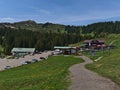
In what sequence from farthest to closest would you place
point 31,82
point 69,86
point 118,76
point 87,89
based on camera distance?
point 118,76
point 31,82
point 69,86
point 87,89

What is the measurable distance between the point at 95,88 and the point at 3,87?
1184 cm

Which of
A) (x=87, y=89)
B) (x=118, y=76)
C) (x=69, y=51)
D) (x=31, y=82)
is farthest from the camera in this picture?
(x=69, y=51)

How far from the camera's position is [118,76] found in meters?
35.7

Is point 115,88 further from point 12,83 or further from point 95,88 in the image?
point 12,83

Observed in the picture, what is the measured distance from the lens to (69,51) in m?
158

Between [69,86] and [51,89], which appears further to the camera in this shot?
[69,86]

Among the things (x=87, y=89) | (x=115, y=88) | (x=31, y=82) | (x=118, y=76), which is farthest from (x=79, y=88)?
(x=118, y=76)

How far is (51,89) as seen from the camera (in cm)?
2480

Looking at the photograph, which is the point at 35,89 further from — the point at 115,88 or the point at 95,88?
the point at 115,88

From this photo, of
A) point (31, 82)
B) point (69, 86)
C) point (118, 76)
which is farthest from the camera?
point (118, 76)

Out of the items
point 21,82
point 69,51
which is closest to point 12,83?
point 21,82

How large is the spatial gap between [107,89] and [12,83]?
44.2 ft

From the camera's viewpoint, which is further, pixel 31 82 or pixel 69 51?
pixel 69 51

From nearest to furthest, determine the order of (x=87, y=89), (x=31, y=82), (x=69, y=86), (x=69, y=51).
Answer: (x=87, y=89) < (x=69, y=86) < (x=31, y=82) < (x=69, y=51)
